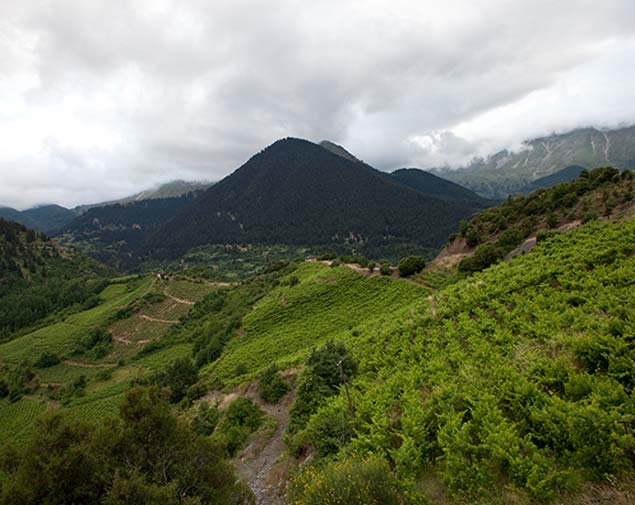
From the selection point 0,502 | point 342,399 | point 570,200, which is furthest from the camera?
point 570,200

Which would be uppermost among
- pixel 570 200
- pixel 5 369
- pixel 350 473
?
pixel 570 200

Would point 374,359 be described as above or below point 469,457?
below

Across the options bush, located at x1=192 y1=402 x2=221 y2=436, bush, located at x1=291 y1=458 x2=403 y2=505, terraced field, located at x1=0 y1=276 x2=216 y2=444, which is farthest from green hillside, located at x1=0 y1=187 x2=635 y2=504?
terraced field, located at x1=0 y1=276 x2=216 y2=444

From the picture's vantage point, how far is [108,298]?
131m

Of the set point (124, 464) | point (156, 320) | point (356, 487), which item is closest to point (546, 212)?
point (356, 487)

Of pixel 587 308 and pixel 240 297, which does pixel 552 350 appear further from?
pixel 240 297

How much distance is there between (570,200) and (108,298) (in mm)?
154764

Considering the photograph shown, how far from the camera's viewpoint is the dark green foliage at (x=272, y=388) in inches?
971

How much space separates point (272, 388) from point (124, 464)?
14.3 metres

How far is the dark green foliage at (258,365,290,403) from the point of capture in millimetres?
24672

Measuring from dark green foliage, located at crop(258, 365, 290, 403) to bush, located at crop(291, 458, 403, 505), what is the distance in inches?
666

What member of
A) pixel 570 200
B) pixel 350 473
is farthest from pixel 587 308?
pixel 570 200

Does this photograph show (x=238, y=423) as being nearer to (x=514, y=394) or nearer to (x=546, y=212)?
(x=514, y=394)

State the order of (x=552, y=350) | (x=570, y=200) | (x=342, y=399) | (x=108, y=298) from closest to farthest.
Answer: (x=552, y=350) → (x=342, y=399) → (x=570, y=200) → (x=108, y=298)
